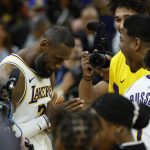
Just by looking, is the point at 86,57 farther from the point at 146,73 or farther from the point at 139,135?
the point at 139,135

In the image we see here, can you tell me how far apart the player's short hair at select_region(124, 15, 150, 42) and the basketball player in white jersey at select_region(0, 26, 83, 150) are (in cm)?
85

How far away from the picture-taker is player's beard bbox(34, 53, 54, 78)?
230 inches

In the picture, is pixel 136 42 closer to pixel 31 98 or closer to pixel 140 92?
pixel 140 92

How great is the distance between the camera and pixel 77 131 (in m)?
3.37

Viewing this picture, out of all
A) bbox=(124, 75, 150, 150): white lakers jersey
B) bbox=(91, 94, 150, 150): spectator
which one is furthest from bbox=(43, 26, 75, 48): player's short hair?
bbox=(91, 94, 150, 150): spectator

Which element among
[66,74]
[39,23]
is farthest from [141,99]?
[39,23]

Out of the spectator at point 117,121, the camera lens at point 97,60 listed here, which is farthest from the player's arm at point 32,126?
the spectator at point 117,121

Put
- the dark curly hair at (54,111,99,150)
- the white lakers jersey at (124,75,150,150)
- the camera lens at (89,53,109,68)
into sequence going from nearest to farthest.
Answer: the dark curly hair at (54,111,99,150) < the white lakers jersey at (124,75,150,150) < the camera lens at (89,53,109,68)

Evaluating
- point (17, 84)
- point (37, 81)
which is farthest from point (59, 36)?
point (17, 84)

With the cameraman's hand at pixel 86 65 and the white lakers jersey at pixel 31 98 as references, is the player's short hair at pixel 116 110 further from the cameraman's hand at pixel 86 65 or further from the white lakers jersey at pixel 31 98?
the white lakers jersey at pixel 31 98

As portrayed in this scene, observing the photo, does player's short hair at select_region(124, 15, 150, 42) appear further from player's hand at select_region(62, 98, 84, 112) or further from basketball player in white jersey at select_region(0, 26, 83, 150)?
basketball player in white jersey at select_region(0, 26, 83, 150)

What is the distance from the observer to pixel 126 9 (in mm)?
6191

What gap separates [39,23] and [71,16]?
74.0 inches

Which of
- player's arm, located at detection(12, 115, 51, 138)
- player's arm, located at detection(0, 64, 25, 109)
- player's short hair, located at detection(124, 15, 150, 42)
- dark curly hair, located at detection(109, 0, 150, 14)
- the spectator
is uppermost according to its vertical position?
dark curly hair, located at detection(109, 0, 150, 14)
